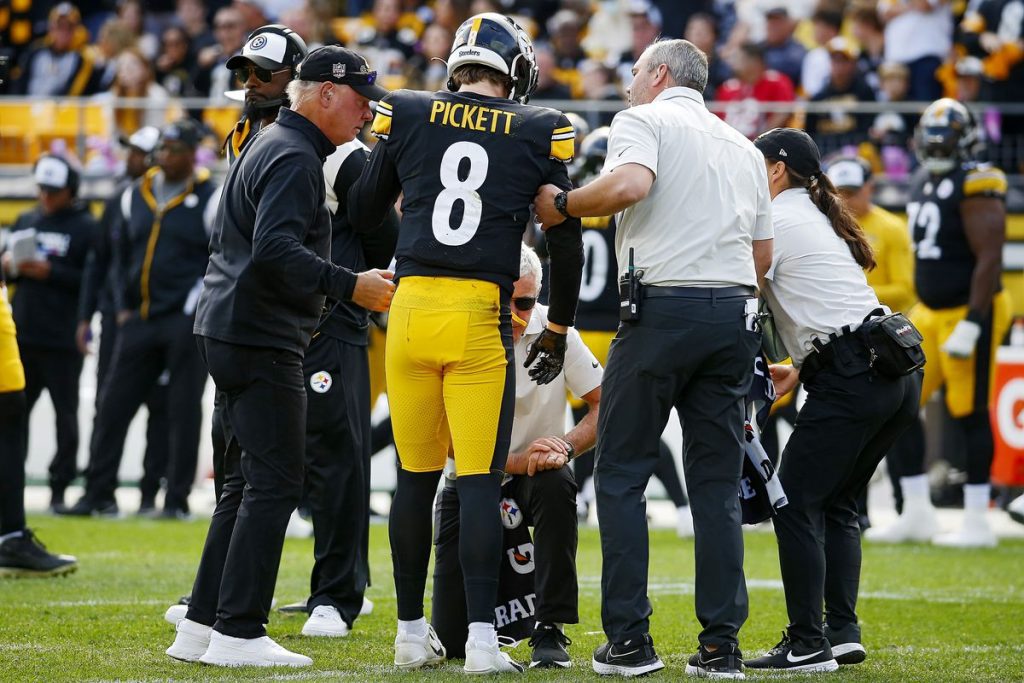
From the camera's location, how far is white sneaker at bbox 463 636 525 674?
481cm

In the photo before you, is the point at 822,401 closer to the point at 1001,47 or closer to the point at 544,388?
the point at 544,388

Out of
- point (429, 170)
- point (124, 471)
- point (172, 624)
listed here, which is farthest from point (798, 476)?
point (124, 471)

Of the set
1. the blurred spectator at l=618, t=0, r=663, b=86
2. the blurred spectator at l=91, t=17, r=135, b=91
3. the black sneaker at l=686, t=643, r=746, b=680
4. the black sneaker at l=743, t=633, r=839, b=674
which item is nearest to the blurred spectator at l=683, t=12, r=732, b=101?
the blurred spectator at l=618, t=0, r=663, b=86

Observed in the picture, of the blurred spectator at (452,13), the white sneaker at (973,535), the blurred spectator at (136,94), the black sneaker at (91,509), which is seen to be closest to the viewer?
the white sneaker at (973,535)

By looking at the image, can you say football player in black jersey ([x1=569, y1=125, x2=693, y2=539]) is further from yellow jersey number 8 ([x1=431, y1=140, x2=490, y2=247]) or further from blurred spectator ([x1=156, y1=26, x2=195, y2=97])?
blurred spectator ([x1=156, y1=26, x2=195, y2=97])

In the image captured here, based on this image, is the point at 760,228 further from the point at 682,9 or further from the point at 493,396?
the point at 682,9

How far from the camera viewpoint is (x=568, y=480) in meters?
5.32

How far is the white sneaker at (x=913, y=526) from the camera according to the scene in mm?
9781

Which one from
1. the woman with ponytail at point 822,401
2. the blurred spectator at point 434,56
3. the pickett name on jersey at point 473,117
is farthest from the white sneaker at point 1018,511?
the blurred spectator at point 434,56

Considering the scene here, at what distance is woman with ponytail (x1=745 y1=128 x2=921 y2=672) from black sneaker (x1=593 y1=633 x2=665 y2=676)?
21.9 inches

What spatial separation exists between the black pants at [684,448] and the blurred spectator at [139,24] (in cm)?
1321

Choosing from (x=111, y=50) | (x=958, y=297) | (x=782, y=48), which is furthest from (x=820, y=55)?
(x=111, y=50)

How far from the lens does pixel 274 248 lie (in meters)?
4.97

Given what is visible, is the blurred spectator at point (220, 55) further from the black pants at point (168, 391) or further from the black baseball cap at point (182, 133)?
the black pants at point (168, 391)
